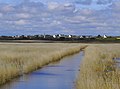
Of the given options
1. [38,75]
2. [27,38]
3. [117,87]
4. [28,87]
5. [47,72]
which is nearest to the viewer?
[117,87]

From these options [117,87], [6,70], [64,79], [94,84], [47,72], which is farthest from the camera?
[47,72]

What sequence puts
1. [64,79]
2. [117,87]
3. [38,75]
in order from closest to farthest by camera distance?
[117,87] → [64,79] → [38,75]

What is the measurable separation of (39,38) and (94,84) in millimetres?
163465

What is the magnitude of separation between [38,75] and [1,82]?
502 centimetres

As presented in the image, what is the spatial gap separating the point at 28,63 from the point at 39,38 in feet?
495

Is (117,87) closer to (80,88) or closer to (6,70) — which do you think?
(80,88)

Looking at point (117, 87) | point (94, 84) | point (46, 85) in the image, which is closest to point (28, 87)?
point (46, 85)

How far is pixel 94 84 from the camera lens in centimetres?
1441

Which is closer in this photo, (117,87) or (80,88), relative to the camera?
→ (117,87)

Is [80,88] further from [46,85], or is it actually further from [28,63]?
[28,63]

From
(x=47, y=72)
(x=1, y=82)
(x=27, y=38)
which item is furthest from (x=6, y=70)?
(x=27, y=38)

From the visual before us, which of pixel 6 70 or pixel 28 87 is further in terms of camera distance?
pixel 6 70

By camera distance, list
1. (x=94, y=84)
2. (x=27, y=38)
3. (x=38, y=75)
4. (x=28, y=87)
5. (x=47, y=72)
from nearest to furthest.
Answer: (x=94, y=84)
(x=28, y=87)
(x=38, y=75)
(x=47, y=72)
(x=27, y=38)

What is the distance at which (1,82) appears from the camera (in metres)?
18.8
